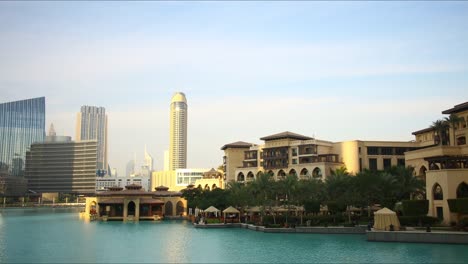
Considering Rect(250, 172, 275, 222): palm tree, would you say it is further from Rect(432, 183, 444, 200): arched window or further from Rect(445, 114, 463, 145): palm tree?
Rect(445, 114, 463, 145): palm tree

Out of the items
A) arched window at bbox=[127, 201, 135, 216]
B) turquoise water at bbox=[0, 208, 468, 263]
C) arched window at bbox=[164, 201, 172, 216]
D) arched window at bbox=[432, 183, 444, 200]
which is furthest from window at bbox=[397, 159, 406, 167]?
arched window at bbox=[127, 201, 135, 216]

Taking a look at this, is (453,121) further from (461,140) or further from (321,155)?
(321,155)

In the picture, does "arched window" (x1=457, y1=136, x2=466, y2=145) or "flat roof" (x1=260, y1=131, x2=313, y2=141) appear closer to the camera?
"arched window" (x1=457, y1=136, x2=466, y2=145)

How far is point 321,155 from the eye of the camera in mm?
90688

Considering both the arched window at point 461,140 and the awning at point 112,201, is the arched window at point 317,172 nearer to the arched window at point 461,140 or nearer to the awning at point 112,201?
the arched window at point 461,140

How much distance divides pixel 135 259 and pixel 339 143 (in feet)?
202

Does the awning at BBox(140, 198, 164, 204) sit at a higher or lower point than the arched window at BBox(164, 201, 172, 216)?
higher

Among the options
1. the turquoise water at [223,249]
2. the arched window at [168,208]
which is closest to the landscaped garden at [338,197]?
the turquoise water at [223,249]

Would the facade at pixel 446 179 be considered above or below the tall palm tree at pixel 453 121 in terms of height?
below

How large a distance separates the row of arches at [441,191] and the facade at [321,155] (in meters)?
31.9

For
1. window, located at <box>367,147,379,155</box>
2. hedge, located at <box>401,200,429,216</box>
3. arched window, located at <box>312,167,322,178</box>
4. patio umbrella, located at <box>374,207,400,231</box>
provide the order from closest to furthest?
patio umbrella, located at <box>374,207,400,231</box> → hedge, located at <box>401,200,429,216</box> → arched window, located at <box>312,167,322,178</box> → window, located at <box>367,147,379,155</box>

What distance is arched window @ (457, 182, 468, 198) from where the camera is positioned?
5197 centimetres

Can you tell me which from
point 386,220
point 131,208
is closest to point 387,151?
point 386,220

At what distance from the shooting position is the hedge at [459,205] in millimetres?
48653
